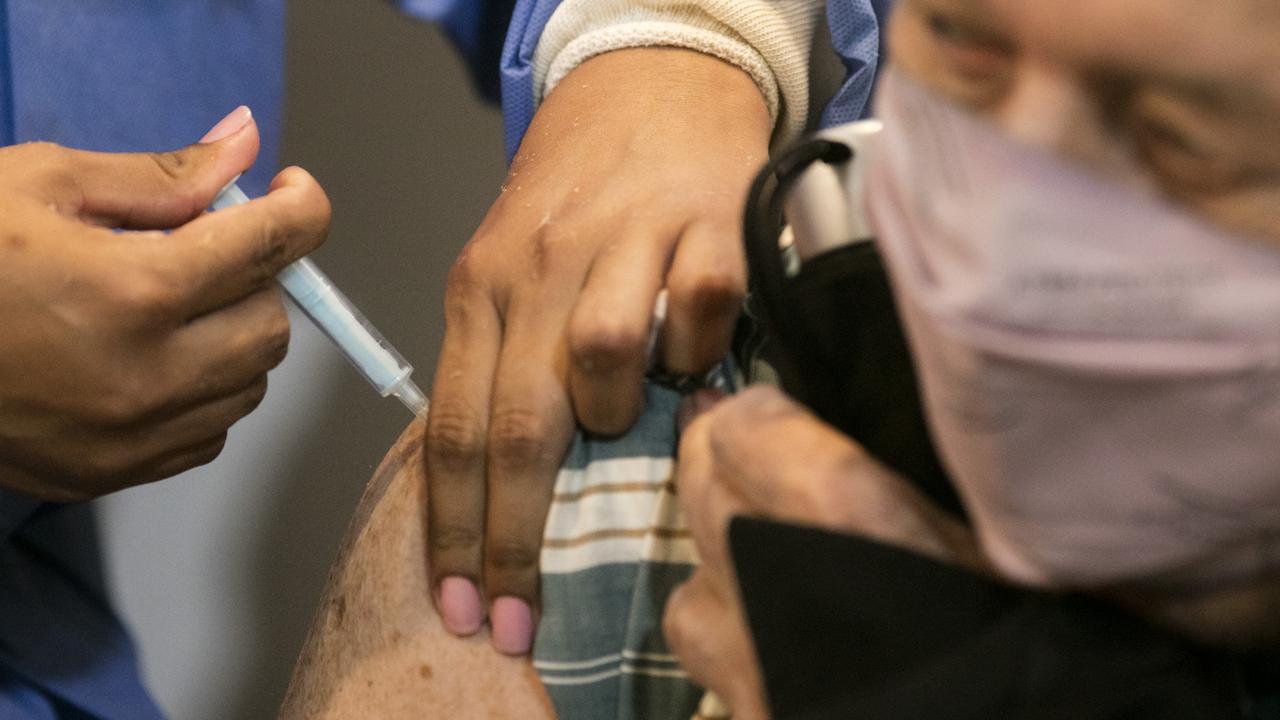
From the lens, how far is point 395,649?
1.95ft

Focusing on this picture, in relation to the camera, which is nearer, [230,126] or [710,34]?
[230,126]

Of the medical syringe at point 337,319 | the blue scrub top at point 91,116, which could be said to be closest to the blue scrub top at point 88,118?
the blue scrub top at point 91,116

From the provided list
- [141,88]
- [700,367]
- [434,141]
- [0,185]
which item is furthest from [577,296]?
[434,141]

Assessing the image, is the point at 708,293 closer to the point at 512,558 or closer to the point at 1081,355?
the point at 512,558

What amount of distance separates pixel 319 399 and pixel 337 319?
53 cm

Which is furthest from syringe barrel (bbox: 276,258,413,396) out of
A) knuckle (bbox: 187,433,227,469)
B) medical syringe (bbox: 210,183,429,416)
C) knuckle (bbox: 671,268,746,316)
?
knuckle (bbox: 671,268,746,316)

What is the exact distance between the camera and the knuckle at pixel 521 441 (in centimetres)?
57

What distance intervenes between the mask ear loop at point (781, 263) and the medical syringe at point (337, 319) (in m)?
0.29

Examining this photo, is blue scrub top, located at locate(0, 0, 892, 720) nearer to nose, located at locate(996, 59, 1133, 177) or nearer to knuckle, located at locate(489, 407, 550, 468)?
knuckle, located at locate(489, 407, 550, 468)

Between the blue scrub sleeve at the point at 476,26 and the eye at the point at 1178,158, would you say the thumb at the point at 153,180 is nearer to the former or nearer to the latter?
the blue scrub sleeve at the point at 476,26

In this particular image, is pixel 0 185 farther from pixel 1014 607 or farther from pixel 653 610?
pixel 1014 607

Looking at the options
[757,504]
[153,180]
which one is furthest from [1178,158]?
[153,180]

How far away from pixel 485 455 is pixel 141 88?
45cm

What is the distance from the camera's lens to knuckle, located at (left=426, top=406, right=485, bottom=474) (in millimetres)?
583
